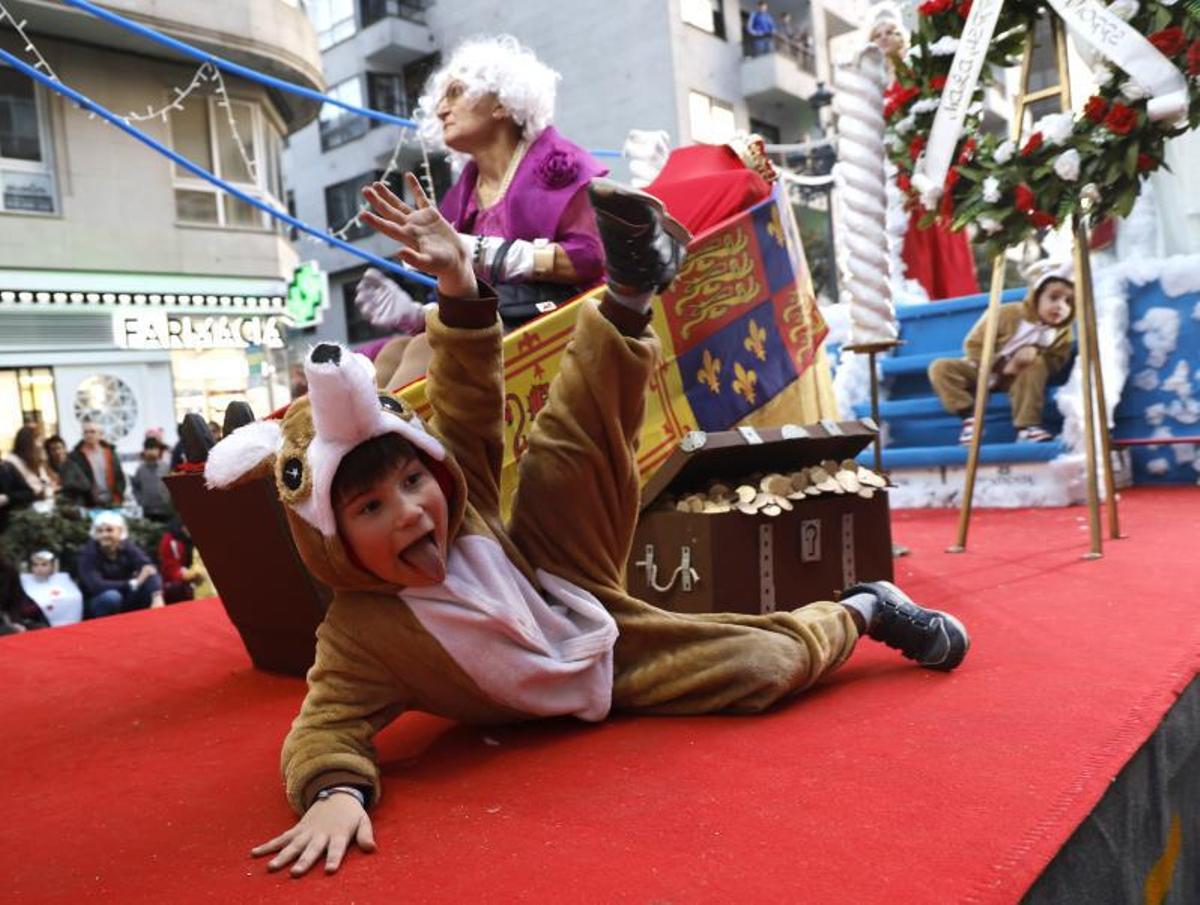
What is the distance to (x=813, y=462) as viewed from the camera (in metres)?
2.89

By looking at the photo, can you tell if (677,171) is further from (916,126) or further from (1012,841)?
(1012,841)

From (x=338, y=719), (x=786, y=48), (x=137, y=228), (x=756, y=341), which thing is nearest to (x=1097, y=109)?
(x=756, y=341)

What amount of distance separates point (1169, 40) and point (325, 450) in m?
2.70

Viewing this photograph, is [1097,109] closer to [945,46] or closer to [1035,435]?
[945,46]

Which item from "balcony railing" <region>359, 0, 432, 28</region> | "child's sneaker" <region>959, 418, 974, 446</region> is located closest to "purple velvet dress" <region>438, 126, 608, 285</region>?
"child's sneaker" <region>959, 418, 974, 446</region>

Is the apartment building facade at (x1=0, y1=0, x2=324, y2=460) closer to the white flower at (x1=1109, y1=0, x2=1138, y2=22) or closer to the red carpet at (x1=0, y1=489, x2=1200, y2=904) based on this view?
the white flower at (x1=1109, y1=0, x2=1138, y2=22)

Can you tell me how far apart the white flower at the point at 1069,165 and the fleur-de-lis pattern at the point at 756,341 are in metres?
1.03

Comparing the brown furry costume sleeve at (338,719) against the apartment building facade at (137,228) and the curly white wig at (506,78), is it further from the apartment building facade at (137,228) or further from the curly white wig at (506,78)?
the apartment building facade at (137,228)

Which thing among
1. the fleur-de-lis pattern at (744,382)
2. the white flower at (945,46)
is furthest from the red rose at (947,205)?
the fleur-de-lis pattern at (744,382)

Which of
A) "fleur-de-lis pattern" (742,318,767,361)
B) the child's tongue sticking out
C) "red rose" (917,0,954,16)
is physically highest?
"red rose" (917,0,954,16)

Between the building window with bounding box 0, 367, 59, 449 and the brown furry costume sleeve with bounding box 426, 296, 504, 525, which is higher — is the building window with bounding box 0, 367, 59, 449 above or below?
above

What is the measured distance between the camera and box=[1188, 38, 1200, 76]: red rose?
9.14ft

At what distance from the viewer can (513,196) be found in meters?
2.44

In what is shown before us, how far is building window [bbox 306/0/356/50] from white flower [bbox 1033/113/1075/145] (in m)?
9.16
